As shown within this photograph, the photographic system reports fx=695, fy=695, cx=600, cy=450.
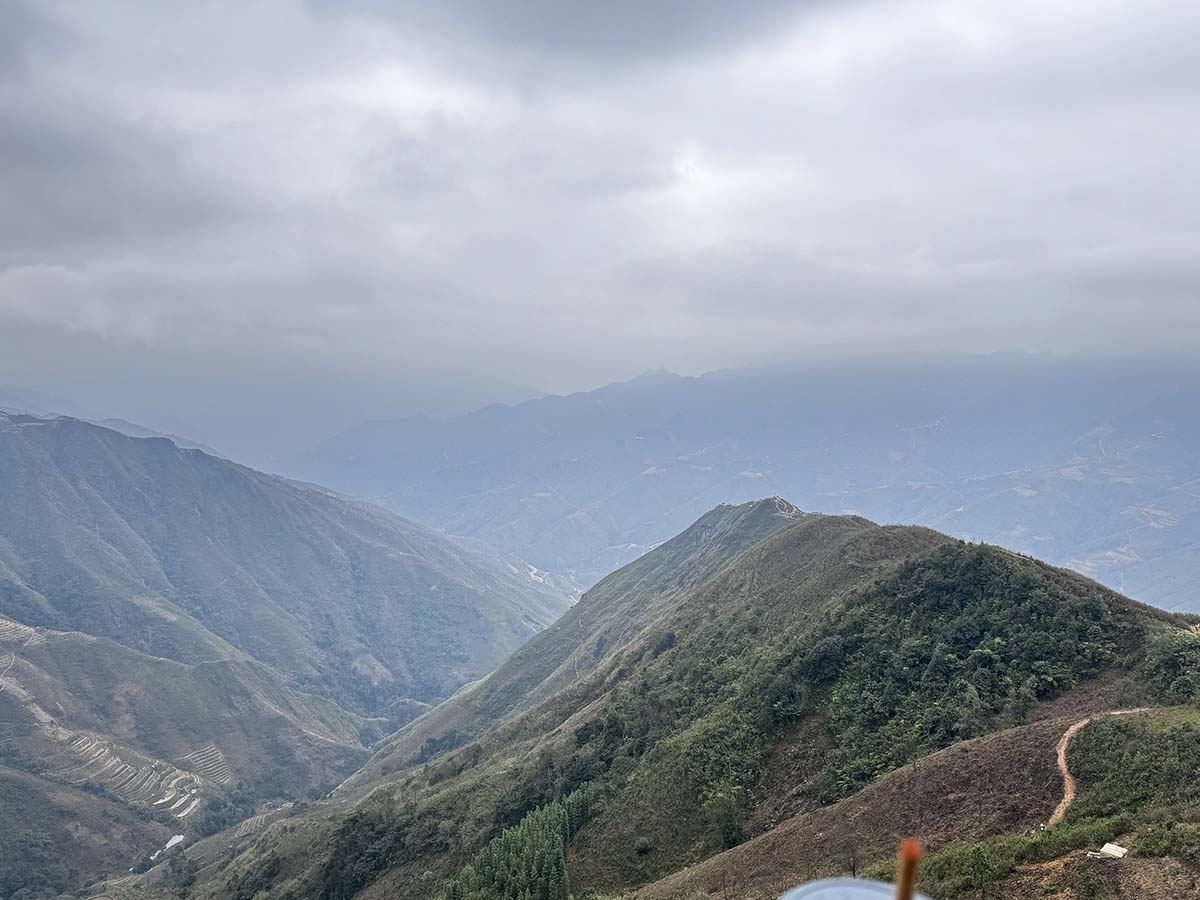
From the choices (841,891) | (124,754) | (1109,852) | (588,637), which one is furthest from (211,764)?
(841,891)

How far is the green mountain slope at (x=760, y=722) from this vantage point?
42031 mm

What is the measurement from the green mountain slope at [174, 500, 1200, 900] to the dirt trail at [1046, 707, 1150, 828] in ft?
2.82

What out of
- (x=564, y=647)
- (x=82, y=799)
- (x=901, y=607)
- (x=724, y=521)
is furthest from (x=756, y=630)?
(x=82, y=799)

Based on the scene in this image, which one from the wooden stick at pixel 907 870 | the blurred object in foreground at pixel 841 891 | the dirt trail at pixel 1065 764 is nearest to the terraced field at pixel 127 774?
the dirt trail at pixel 1065 764

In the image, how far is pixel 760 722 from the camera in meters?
50.3

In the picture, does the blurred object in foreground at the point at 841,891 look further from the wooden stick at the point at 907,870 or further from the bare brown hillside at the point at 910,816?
the bare brown hillside at the point at 910,816

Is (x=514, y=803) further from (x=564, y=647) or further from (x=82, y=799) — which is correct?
(x=82, y=799)

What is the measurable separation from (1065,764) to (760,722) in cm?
2233

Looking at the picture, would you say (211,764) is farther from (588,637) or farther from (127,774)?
(588,637)

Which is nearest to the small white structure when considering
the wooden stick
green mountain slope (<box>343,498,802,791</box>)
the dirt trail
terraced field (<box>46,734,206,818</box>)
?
the dirt trail

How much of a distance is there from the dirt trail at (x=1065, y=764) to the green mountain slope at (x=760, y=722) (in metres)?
0.86

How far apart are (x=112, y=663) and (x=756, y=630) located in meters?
201

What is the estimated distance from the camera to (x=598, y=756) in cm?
6100

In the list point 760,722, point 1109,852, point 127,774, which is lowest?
point 127,774
